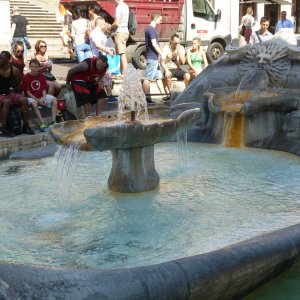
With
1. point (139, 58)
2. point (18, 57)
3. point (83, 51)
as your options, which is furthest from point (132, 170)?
point (139, 58)

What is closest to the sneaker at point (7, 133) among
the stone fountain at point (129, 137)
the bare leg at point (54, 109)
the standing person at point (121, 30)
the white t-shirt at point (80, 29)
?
the bare leg at point (54, 109)

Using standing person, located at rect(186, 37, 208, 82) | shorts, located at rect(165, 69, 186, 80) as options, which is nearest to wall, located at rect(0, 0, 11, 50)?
shorts, located at rect(165, 69, 186, 80)

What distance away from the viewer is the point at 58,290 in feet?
11.0

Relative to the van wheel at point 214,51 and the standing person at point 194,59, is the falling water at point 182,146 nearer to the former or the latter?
the standing person at point 194,59

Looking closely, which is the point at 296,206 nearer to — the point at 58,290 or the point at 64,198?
the point at 64,198

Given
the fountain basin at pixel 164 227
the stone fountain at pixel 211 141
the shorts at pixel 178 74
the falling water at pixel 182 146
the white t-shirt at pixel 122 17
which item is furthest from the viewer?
the shorts at pixel 178 74

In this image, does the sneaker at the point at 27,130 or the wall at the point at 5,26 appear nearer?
the sneaker at the point at 27,130

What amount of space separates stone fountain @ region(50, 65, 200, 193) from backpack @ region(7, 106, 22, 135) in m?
2.36

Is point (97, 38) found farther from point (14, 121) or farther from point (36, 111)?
point (14, 121)

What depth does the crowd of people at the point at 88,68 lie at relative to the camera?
31.5ft

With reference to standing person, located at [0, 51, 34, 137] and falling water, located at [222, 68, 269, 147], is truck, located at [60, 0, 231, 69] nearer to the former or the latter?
standing person, located at [0, 51, 34, 137]

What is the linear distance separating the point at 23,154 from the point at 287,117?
3.12 meters

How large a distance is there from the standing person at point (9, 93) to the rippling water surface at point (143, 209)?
1198 mm

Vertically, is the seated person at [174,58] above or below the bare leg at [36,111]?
above
